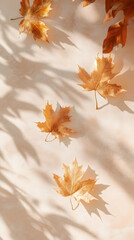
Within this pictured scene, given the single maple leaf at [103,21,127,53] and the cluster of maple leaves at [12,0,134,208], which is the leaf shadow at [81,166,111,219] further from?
the single maple leaf at [103,21,127,53]

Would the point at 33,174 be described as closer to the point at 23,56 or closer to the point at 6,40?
the point at 23,56

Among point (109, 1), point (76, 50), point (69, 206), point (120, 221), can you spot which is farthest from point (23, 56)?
point (120, 221)

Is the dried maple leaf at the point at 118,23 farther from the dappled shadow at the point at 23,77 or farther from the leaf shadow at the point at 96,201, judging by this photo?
the leaf shadow at the point at 96,201

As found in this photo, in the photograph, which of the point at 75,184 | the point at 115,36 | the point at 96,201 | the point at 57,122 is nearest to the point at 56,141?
the point at 57,122

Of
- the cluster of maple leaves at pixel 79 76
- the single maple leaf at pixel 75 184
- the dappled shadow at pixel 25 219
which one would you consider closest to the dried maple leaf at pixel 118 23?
the cluster of maple leaves at pixel 79 76

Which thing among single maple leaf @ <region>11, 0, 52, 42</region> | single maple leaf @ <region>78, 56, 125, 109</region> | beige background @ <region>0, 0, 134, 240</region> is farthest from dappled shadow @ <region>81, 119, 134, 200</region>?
single maple leaf @ <region>11, 0, 52, 42</region>

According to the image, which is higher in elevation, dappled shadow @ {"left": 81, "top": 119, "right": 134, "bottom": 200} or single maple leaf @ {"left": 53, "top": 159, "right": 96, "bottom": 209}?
dappled shadow @ {"left": 81, "top": 119, "right": 134, "bottom": 200}
